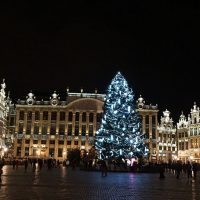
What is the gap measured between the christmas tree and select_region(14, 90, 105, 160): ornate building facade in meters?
59.7

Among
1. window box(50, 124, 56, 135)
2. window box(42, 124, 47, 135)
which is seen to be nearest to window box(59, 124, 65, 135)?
window box(50, 124, 56, 135)

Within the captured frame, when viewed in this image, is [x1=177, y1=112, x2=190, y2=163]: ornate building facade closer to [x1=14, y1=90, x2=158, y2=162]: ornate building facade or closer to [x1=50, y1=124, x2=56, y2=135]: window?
[x1=14, y1=90, x2=158, y2=162]: ornate building facade

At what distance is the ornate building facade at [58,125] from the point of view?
346 ft

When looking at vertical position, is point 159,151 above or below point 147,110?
below

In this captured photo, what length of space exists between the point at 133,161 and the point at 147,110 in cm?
6536

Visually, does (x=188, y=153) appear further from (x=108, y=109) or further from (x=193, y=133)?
(x=108, y=109)

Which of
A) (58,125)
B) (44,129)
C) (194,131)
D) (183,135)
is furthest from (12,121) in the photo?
(194,131)

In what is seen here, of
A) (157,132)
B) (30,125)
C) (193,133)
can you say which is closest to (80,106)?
(30,125)

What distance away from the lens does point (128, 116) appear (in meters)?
45.7

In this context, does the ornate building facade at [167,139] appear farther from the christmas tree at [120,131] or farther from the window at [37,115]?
the christmas tree at [120,131]

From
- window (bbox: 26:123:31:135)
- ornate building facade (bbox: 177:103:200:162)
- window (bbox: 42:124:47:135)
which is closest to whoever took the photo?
ornate building facade (bbox: 177:103:200:162)

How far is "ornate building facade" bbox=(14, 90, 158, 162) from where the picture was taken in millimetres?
105375

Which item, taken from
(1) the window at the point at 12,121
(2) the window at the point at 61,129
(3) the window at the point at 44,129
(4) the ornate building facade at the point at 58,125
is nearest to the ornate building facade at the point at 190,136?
(4) the ornate building facade at the point at 58,125

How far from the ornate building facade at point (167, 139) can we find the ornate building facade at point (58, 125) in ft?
7.22
